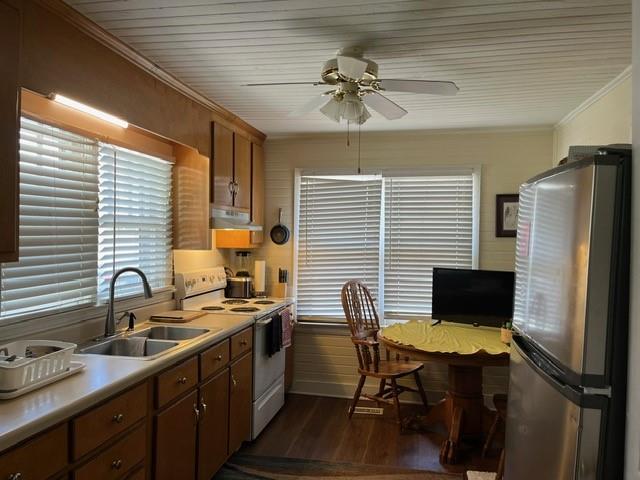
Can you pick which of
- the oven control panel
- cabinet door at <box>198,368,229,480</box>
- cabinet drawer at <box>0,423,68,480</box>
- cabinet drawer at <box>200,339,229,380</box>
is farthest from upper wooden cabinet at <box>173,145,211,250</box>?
cabinet drawer at <box>0,423,68,480</box>

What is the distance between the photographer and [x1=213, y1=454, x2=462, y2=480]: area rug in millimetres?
2795

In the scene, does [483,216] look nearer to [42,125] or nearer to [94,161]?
[94,161]

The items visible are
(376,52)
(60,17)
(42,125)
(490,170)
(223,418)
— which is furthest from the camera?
(490,170)

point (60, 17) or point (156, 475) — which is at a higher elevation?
point (60, 17)

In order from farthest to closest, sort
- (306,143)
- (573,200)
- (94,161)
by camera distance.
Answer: (306,143) < (94,161) < (573,200)

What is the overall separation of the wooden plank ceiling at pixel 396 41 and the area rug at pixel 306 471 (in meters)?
2.34

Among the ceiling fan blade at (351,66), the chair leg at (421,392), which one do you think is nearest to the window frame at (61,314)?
the ceiling fan blade at (351,66)

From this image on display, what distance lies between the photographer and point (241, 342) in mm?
2939

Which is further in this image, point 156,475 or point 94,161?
point 94,161

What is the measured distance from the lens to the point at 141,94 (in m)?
2.46

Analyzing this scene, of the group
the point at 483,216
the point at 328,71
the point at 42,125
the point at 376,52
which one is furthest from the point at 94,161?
the point at 483,216

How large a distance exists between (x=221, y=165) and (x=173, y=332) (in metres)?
1.27

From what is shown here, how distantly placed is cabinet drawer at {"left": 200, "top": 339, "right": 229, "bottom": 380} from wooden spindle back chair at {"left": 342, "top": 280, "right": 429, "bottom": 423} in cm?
117

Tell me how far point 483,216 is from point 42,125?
324 centimetres
